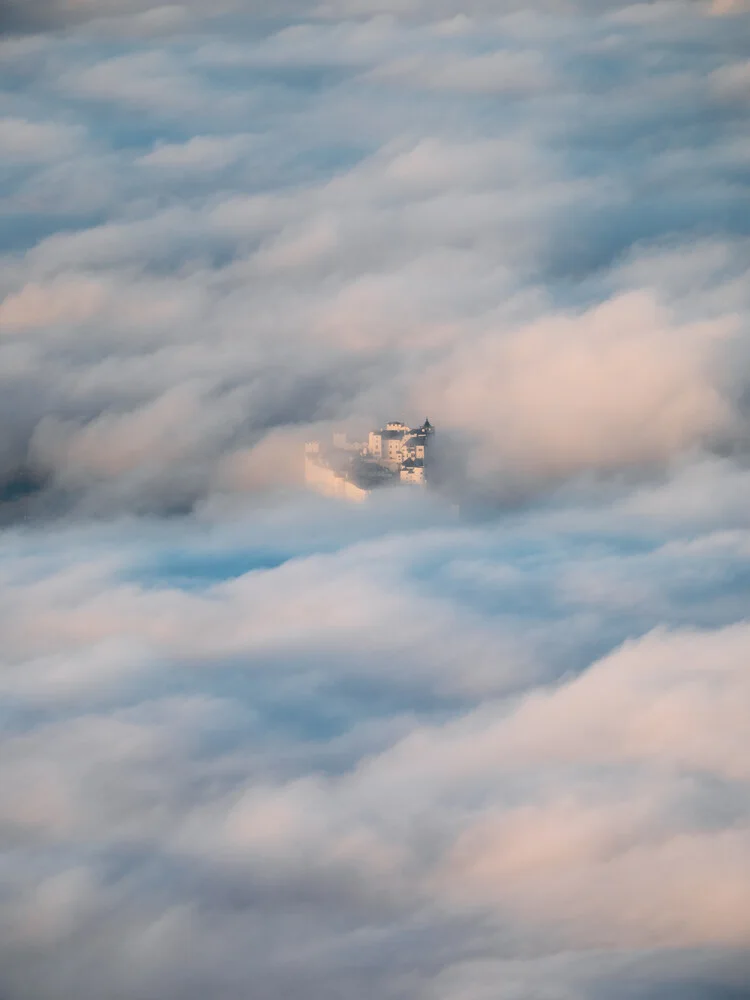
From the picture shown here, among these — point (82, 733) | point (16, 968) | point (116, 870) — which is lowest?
point (16, 968)

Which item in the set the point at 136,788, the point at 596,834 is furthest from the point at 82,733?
the point at 596,834

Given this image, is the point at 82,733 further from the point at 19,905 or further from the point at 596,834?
the point at 596,834

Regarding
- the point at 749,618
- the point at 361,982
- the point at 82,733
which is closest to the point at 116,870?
the point at 361,982

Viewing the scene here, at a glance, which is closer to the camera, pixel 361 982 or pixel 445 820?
pixel 361 982

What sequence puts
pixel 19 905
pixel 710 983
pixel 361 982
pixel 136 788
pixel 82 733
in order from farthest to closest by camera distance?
pixel 82 733 < pixel 136 788 < pixel 19 905 < pixel 361 982 < pixel 710 983

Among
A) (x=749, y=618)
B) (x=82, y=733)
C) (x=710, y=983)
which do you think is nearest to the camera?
(x=710, y=983)

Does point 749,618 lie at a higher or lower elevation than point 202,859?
higher

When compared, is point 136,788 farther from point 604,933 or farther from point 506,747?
point 604,933

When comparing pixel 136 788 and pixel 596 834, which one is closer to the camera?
pixel 596 834

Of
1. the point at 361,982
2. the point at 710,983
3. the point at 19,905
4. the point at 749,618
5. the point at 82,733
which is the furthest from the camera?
the point at 749,618
